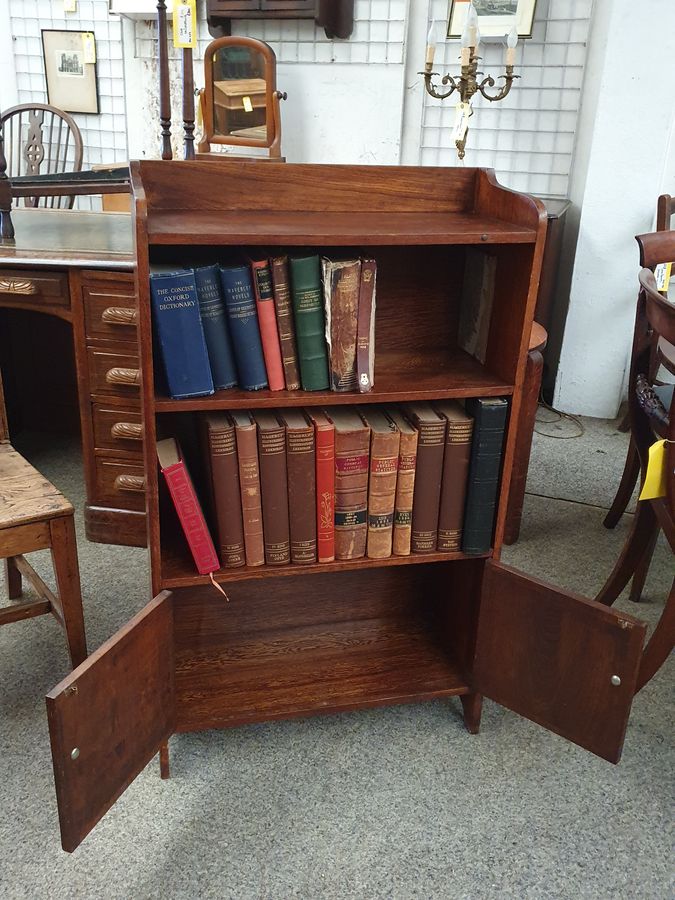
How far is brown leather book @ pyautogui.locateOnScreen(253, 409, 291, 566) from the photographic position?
137cm

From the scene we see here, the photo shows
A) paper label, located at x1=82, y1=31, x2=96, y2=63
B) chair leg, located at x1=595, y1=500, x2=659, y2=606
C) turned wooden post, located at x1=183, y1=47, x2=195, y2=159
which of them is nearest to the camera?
chair leg, located at x1=595, y1=500, x2=659, y2=606

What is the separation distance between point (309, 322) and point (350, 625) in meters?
0.81

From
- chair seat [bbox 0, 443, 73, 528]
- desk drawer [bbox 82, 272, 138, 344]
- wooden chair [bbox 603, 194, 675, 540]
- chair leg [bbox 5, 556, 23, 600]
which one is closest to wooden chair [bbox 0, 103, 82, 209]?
desk drawer [bbox 82, 272, 138, 344]

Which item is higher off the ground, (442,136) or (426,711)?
(442,136)

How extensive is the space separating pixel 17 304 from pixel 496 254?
4.43 ft

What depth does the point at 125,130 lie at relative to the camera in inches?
169

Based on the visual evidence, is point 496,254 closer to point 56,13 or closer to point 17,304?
point 17,304

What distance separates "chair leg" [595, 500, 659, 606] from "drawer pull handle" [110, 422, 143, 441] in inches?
49.9

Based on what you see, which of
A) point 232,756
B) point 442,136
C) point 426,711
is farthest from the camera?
point 442,136

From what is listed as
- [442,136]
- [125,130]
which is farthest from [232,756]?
[125,130]

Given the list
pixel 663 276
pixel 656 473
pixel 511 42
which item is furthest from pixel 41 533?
pixel 511 42

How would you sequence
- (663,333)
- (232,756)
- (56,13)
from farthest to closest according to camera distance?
(56,13) < (232,756) < (663,333)

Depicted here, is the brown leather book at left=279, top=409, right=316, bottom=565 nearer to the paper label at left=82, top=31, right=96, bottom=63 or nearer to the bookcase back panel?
the bookcase back panel

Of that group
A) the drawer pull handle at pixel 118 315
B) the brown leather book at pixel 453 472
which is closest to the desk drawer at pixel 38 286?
the drawer pull handle at pixel 118 315
